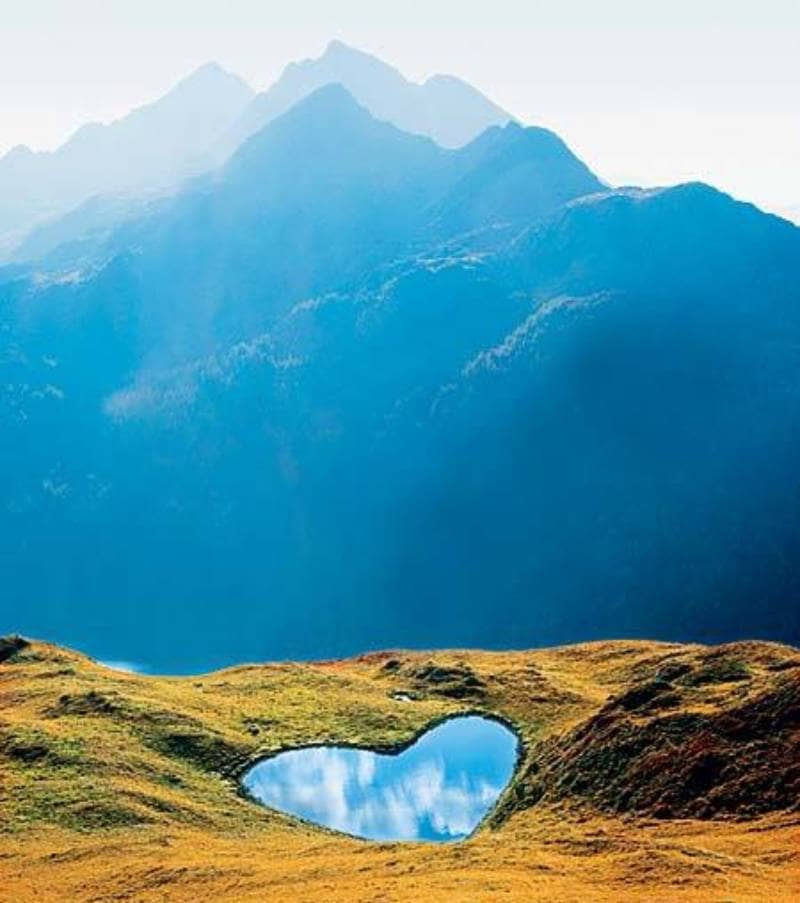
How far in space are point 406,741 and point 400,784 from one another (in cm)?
685

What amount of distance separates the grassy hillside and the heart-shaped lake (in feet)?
6.15

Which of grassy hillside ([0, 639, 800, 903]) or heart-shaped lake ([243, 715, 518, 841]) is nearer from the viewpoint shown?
grassy hillside ([0, 639, 800, 903])

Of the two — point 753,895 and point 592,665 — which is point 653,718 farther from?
point 592,665

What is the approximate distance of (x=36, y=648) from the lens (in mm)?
108062

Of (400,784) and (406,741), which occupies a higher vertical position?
(406,741)

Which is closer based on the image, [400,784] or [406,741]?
[400,784]

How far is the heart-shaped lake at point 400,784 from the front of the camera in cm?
6588

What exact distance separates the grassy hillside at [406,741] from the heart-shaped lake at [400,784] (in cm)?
187

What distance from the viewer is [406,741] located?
7831 centimetres

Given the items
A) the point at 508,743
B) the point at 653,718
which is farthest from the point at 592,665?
the point at 653,718

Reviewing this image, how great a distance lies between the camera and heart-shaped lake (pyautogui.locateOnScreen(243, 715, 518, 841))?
6588 centimetres

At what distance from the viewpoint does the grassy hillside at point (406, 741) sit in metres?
43.9

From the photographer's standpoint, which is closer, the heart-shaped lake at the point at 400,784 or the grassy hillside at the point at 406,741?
the grassy hillside at the point at 406,741

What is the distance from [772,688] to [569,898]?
25.2 m
